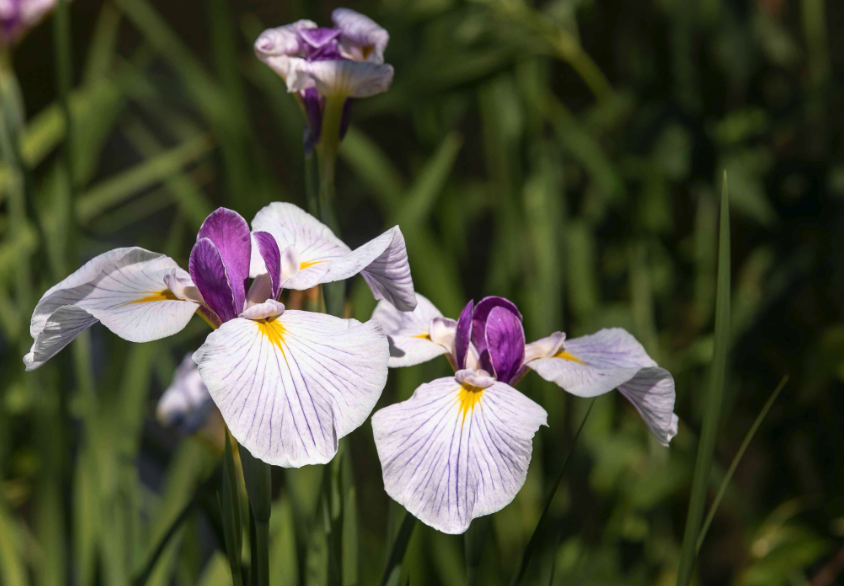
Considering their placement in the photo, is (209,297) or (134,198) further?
(134,198)

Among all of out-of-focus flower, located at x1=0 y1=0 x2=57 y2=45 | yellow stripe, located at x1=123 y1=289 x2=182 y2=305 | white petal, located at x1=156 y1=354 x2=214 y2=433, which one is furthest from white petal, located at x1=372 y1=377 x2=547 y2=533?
out-of-focus flower, located at x1=0 y1=0 x2=57 y2=45

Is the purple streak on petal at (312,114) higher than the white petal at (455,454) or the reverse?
higher

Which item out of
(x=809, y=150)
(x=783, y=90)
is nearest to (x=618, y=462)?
(x=809, y=150)

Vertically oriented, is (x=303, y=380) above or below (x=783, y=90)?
below

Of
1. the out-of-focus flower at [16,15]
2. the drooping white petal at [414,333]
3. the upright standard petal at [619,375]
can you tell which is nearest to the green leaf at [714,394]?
the upright standard petal at [619,375]

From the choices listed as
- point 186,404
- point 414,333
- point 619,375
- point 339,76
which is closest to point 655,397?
point 619,375

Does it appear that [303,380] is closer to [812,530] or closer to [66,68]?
[66,68]

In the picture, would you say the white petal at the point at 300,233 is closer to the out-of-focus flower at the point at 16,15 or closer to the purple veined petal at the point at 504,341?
the purple veined petal at the point at 504,341

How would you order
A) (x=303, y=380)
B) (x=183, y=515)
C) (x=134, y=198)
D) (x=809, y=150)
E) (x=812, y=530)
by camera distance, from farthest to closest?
(x=134, y=198), (x=809, y=150), (x=812, y=530), (x=183, y=515), (x=303, y=380)
